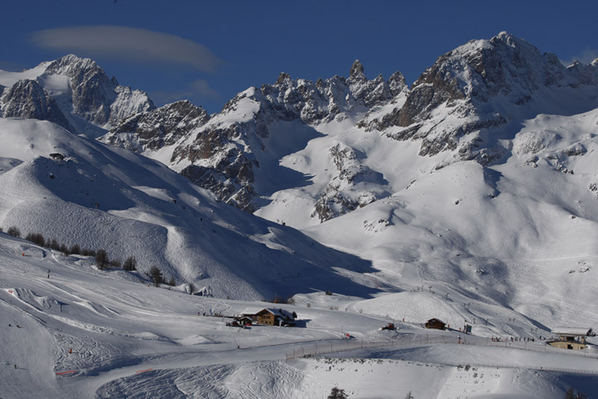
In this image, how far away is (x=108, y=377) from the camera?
185 feet

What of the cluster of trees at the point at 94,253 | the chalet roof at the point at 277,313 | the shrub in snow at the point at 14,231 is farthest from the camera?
the shrub in snow at the point at 14,231

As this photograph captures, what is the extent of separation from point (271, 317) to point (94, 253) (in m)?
44.4

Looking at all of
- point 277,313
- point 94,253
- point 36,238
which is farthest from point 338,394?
point 36,238

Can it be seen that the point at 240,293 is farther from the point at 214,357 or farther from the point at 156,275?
the point at 214,357

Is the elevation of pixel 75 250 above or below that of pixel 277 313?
above

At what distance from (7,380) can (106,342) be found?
1428 centimetres

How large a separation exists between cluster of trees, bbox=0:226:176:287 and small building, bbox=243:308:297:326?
28.6 metres

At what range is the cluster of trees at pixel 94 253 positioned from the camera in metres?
115

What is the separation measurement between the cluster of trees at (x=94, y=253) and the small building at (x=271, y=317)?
28.6m

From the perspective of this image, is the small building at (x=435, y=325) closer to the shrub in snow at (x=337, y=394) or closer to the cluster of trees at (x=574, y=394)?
the cluster of trees at (x=574, y=394)

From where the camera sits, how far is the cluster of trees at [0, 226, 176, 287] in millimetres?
114625

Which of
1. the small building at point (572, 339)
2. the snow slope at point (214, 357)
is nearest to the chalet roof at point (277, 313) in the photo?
the snow slope at point (214, 357)

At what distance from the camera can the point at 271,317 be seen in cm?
8738

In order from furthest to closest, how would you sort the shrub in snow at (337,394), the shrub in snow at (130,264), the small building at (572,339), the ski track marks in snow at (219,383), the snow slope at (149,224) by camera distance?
the snow slope at (149,224) → the shrub in snow at (130,264) → the small building at (572,339) → the ski track marks in snow at (219,383) → the shrub in snow at (337,394)
